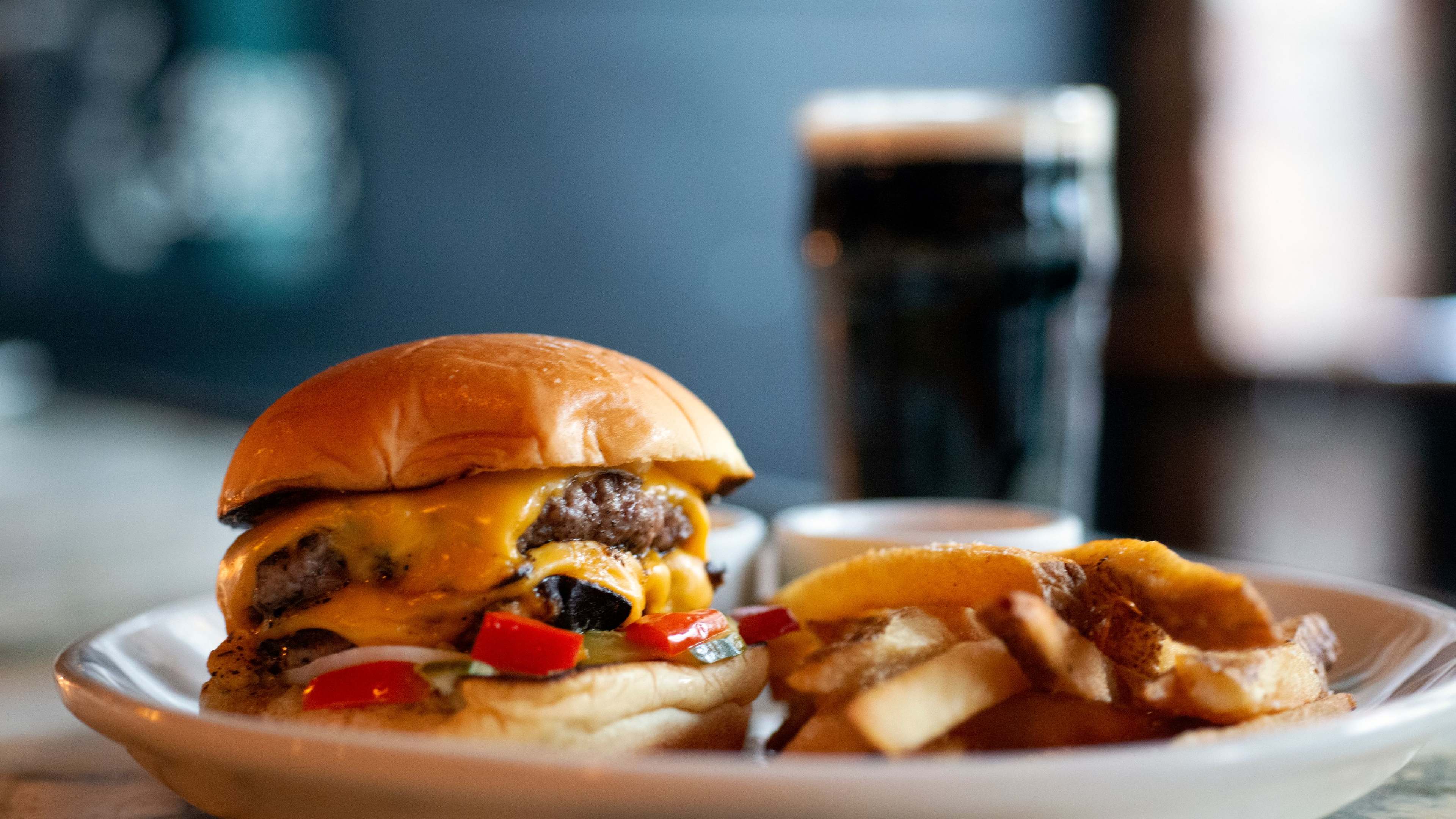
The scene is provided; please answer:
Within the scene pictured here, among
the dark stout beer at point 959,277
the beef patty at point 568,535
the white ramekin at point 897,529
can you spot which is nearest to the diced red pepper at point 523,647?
the beef patty at point 568,535

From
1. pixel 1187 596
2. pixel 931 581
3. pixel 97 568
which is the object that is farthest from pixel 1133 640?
pixel 97 568

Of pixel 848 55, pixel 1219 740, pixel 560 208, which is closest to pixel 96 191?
pixel 560 208

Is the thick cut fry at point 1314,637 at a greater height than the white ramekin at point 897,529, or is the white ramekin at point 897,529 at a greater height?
the thick cut fry at point 1314,637

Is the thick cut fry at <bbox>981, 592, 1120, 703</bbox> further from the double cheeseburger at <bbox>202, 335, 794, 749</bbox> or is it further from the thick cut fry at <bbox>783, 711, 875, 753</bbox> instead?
the double cheeseburger at <bbox>202, 335, 794, 749</bbox>

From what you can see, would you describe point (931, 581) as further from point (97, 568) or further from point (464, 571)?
point (97, 568)

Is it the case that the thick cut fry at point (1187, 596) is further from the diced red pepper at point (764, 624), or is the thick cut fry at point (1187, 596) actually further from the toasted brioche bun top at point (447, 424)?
the toasted brioche bun top at point (447, 424)

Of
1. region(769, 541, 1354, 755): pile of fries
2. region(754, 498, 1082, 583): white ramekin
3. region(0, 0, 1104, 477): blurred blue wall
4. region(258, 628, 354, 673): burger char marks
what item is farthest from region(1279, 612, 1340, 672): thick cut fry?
region(0, 0, 1104, 477): blurred blue wall
